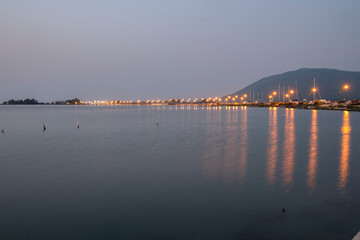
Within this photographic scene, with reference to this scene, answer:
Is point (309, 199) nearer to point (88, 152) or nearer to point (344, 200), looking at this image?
point (344, 200)

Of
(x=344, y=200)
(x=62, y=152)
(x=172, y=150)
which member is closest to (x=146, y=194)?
(x=344, y=200)

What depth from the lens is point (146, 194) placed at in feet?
49.6

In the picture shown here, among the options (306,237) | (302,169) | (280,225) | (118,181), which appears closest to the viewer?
→ (306,237)

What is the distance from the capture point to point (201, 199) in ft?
46.6

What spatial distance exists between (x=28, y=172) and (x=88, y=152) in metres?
8.62

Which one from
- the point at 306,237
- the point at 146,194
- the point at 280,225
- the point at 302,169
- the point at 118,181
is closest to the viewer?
the point at 306,237

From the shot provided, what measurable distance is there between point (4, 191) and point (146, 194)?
7449 millimetres

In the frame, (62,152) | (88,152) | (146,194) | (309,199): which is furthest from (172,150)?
(309,199)

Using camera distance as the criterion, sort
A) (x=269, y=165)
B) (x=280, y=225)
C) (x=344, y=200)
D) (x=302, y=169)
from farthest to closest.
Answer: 1. (x=269, y=165)
2. (x=302, y=169)
3. (x=344, y=200)
4. (x=280, y=225)

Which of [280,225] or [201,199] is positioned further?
[201,199]

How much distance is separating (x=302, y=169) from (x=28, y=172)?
59.5 feet

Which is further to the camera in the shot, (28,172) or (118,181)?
(28,172)

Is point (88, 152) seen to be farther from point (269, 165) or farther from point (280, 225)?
point (280, 225)

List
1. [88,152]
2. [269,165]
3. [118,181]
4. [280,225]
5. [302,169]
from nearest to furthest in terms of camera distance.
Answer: [280,225]
[118,181]
[302,169]
[269,165]
[88,152]
